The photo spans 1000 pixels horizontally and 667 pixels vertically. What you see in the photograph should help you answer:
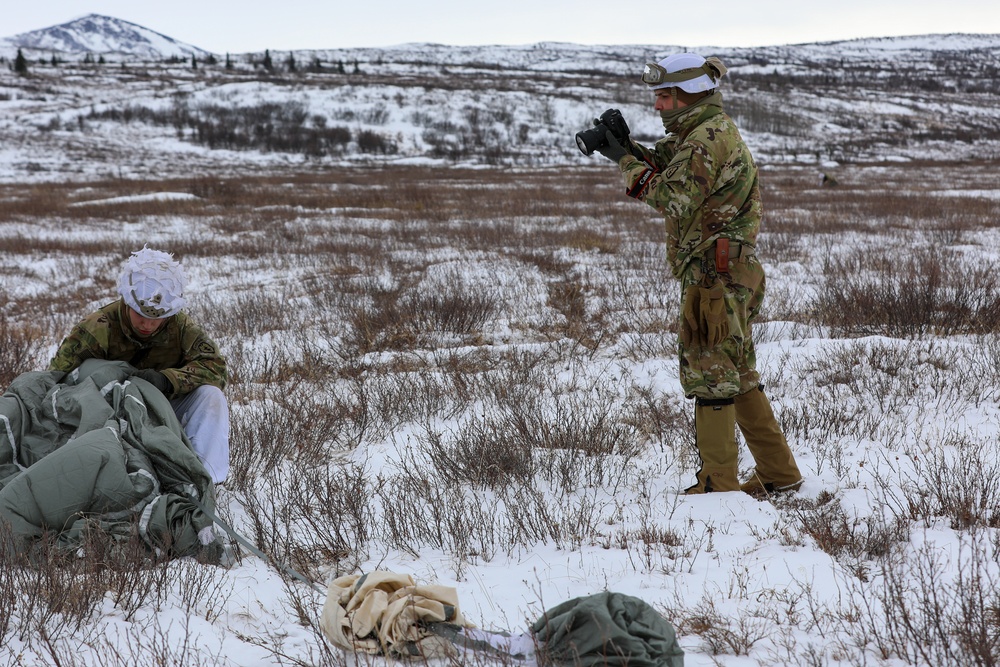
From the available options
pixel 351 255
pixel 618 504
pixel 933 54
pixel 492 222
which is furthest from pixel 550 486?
pixel 933 54

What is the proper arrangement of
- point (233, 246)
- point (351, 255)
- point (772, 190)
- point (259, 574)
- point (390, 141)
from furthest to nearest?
point (390, 141) < point (772, 190) < point (233, 246) < point (351, 255) < point (259, 574)

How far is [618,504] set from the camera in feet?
10.1

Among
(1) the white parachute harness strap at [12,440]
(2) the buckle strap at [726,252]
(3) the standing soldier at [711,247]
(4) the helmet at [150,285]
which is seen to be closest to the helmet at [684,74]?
(3) the standing soldier at [711,247]

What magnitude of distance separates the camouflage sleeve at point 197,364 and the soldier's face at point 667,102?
2474mm

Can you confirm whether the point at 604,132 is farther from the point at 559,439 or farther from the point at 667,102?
the point at 559,439

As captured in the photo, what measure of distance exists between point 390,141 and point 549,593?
46.9 m

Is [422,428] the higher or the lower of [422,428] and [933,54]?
the lower

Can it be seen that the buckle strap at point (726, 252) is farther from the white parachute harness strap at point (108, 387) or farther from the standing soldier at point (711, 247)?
the white parachute harness strap at point (108, 387)

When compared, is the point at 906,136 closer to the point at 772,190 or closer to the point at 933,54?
the point at 772,190

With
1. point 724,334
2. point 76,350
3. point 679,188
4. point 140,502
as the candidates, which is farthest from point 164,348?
point 724,334

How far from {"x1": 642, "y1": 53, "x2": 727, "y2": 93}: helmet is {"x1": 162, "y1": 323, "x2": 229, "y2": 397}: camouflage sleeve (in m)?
2.49

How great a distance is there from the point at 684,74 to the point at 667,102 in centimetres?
14

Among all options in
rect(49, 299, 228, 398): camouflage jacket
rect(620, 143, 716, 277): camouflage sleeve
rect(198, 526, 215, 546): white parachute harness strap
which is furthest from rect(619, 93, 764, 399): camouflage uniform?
rect(49, 299, 228, 398): camouflage jacket

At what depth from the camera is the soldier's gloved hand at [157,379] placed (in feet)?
10.4
